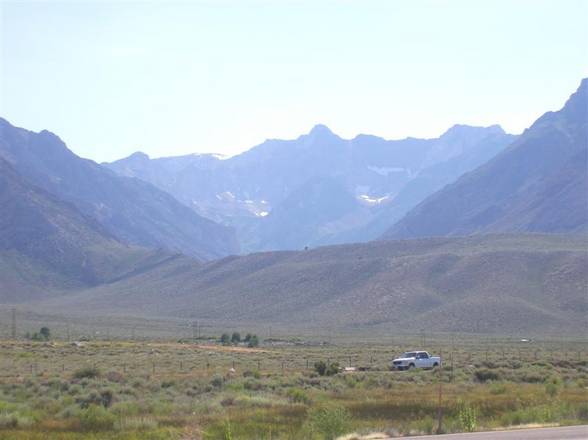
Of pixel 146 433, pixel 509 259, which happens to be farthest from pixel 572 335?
pixel 146 433

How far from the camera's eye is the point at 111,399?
31.0m

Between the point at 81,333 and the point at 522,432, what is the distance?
7854 cm

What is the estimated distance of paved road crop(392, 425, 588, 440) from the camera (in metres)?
20.9

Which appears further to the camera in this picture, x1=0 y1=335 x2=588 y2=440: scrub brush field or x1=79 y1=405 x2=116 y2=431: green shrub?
x1=79 y1=405 x2=116 y2=431: green shrub

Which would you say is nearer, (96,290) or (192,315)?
(192,315)

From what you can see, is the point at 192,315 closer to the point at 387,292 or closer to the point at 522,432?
the point at 387,292

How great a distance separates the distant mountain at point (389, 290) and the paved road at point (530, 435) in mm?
76575

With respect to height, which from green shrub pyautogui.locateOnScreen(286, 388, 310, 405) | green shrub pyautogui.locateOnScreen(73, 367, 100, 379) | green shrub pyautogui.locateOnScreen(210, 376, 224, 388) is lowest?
green shrub pyautogui.locateOnScreen(286, 388, 310, 405)

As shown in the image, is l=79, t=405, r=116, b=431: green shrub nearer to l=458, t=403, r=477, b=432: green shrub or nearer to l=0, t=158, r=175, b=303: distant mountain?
l=458, t=403, r=477, b=432: green shrub

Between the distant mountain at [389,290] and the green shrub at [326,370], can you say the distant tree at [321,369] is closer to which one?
the green shrub at [326,370]

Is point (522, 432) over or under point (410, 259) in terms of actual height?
under

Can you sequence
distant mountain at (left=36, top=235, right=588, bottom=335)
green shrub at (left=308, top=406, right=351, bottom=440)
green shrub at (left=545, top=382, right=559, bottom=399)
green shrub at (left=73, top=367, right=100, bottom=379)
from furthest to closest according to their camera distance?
distant mountain at (left=36, top=235, right=588, bottom=335), green shrub at (left=73, top=367, right=100, bottom=379), green shrub at (left=545, top=382, right=559, bottom=399), green shrub at (left=308, top=406, right=351, bottom=440)

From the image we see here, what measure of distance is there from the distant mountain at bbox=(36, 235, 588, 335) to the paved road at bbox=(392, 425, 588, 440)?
7657cm

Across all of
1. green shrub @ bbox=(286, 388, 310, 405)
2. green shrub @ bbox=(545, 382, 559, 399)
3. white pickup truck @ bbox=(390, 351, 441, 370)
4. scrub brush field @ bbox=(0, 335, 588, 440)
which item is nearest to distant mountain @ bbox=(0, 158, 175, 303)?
scrub brush field @ bbox=(0, 335, 588, 440)
